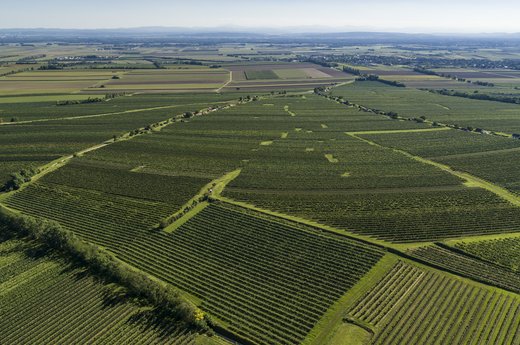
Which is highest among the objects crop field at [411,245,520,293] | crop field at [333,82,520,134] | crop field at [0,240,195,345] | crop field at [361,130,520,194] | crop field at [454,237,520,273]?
crop field at [333,82,520,134]

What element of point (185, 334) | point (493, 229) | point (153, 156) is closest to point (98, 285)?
point (185, 334)

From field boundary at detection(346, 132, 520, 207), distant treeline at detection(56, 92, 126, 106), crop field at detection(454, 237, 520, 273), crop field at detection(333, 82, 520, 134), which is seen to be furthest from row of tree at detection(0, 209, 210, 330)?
crop field at detection(333, 82, 520, 134)

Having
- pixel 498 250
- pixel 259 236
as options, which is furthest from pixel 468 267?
pixel 259 236

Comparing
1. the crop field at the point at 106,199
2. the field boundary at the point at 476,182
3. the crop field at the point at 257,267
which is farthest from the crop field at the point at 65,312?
the field boundary at the point at 476,182

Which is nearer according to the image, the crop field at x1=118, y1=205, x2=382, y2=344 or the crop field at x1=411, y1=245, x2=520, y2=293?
the crop field at x1=118, y1=205, x2=382, y2=344

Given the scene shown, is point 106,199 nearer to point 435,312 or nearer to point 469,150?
point 435,312

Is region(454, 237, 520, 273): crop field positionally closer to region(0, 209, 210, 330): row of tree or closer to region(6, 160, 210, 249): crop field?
region(0, 209, 210, 330): row of tree

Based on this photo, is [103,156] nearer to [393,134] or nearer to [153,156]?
[153,156]

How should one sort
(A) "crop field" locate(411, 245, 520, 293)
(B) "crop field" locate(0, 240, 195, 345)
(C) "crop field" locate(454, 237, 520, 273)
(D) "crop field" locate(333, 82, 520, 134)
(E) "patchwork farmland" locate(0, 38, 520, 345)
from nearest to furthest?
(B) "crop field" locate(0, 240, 195, 345)
(E) "patchwork farmland" locate(0, 38, 520, 345)
(A) "crop field" locate(411, 245, 520, 293)
(C) "crop field" locate(454, 237, 520, 273)
(D) "crop field" locate(333, 82, 520, 134)
